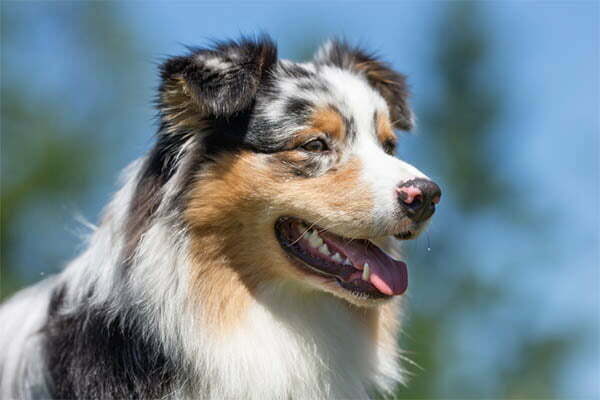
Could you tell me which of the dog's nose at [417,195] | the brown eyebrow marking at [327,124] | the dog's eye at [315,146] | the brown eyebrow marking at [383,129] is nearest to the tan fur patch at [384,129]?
the brown eyebrow marking at [383,129]

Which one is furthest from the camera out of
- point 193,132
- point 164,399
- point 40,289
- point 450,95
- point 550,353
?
point 450,95

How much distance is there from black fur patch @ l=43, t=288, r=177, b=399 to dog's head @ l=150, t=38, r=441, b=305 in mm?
681

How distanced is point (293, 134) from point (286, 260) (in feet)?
2.58

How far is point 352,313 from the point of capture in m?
5.45

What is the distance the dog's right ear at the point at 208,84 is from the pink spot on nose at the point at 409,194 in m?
1.14

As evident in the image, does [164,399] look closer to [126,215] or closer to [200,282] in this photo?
[200,282]

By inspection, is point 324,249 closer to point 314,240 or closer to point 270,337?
point 314,240

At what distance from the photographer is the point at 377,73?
248 inches

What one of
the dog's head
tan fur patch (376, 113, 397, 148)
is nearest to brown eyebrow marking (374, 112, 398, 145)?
tan fur patch (376, 113, 397, 148)

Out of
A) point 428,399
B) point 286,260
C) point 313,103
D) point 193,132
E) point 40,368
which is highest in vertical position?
point 313,103

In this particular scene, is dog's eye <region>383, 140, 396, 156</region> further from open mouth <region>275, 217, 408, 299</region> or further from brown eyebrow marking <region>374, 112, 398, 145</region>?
open mouth <region>275, 217, 408, 299</region>

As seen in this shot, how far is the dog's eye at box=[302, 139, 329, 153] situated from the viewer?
507 cm

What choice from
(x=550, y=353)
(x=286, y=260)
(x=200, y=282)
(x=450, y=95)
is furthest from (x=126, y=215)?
(x=450, y=95)

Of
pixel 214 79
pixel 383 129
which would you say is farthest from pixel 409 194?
pixel 214 79
